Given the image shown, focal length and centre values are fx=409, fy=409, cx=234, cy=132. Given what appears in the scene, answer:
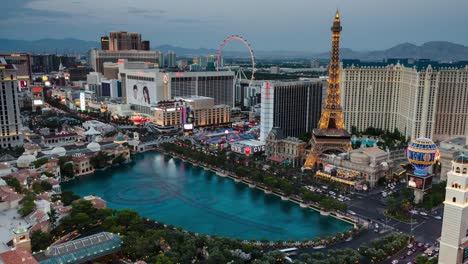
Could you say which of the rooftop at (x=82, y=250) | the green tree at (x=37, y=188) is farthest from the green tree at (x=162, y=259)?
the green tree at (x=37, y=188)

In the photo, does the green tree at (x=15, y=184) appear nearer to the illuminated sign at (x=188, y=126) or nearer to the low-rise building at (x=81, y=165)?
the low-rise building at (x=81, y=165)

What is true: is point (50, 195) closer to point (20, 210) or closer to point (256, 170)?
point (20, 210)

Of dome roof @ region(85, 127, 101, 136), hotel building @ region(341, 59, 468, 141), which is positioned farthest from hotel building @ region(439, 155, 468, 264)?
dome roof @ region(85, 127, 101, 136)

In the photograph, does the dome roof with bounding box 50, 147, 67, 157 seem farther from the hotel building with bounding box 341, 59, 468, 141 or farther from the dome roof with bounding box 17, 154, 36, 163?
the hotel building with bounding box 341, 59, 468, 141

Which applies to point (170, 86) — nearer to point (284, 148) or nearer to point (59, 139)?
point (59, 139)

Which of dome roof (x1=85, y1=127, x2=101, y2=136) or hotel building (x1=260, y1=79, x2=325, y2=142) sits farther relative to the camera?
dome roof (x1=85, y1=127, x2=101, y2=136)

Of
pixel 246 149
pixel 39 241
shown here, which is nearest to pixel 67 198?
pixel 39 241
